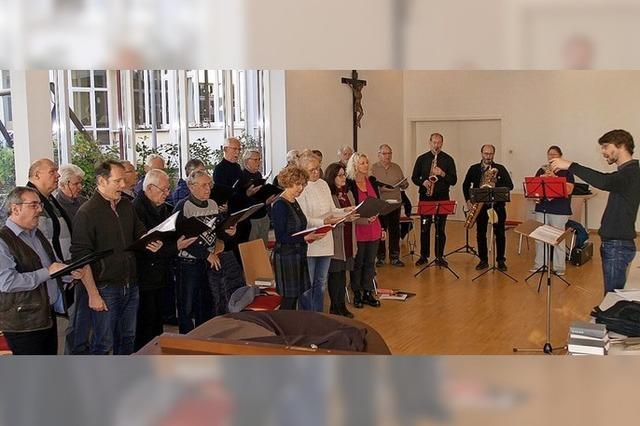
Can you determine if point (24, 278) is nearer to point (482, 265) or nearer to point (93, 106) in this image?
point (93, 106)

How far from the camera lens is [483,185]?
3.61 m

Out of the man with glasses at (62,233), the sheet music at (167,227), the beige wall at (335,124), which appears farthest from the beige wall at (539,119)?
the man with glasses at (62,233)

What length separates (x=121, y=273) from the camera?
2.92 m

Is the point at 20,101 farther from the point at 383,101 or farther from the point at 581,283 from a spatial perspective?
the point at 581,283

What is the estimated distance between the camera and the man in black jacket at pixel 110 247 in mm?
2795

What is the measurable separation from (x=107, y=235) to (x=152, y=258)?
1.67ft

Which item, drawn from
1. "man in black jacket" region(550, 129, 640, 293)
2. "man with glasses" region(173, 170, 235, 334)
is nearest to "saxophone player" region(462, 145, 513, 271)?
"man in black jacket" region(550, 129, 640, 293)

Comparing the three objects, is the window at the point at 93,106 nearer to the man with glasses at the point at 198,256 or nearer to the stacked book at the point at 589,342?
the man with glasses at the point at 198,256

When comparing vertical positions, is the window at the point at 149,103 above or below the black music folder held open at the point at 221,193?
above

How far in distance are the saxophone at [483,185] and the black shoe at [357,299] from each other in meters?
0.81

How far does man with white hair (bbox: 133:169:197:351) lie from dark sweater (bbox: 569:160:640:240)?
1.95 m

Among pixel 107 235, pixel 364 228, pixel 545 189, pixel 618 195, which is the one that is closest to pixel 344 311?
pixel 364 228

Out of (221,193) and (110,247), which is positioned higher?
(221,193)
